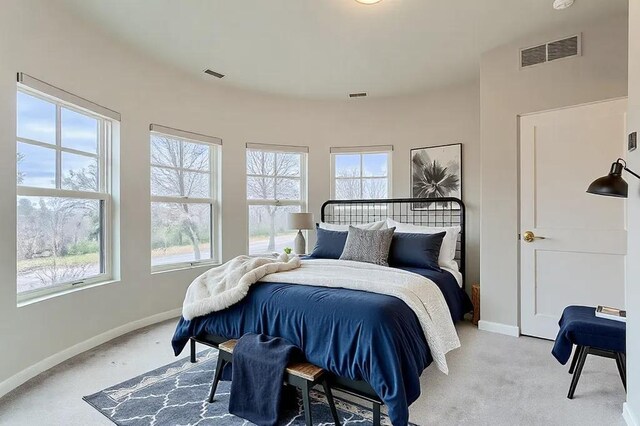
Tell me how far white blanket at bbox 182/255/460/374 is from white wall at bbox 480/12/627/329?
45.0 inches

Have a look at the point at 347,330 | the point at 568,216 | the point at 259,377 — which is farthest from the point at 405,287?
the point at 568,216

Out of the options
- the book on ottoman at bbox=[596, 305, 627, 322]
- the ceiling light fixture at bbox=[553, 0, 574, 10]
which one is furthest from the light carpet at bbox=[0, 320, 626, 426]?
the ceiling light fixture at bbox=[553, 0, 574, 10]

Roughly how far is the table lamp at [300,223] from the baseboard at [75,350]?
1589 mm

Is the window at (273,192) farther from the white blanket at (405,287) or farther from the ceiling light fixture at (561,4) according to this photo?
the ceiling light fixture at (561,4)

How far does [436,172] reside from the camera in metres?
4.41

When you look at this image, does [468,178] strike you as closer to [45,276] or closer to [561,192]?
[561,192]

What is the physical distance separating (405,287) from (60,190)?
2.77 m

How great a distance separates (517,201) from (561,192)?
0.35m

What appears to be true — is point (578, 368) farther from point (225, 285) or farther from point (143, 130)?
point (143, 130)

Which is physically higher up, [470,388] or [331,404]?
[331,404]

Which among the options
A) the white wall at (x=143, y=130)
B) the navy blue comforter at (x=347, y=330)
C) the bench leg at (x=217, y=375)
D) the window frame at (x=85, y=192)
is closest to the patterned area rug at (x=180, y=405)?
the bench leg at (x=217, y=375)

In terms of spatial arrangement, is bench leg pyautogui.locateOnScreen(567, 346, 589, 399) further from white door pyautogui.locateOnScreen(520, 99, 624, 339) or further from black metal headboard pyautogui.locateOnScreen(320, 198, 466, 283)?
black metal headboard pyautogui.locateOnScreen(320, 198, 466, 283)

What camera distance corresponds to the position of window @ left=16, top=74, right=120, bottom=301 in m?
2.59

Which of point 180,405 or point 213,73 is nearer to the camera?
point 180,405
